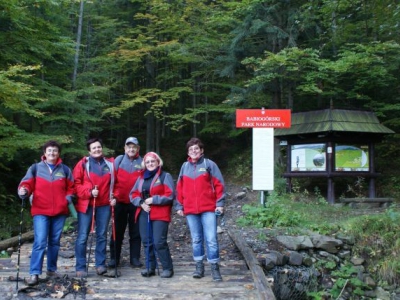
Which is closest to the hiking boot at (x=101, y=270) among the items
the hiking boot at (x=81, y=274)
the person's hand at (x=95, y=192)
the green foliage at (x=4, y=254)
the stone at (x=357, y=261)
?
the hiking boot at (x=81, y=274)

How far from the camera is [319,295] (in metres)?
6.51

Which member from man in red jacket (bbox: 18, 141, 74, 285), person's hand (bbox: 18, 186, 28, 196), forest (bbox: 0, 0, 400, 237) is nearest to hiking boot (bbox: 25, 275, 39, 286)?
man in red jacket (bbox: 18, 141, 74, 285)

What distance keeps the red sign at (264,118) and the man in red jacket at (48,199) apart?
506 cm

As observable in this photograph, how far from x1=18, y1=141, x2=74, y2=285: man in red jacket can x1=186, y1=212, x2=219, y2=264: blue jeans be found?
1.76 m

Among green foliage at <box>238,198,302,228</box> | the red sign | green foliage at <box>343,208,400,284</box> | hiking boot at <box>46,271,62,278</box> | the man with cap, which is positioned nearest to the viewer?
hiking boot at <box>46,271,62,278</box>

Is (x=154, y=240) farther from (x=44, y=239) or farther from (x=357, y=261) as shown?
(x=357, y=261)

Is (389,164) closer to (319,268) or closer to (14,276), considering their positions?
(319,268)

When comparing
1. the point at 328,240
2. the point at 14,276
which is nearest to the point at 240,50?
the point at 328,240

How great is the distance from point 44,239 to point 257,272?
2866 millimetres

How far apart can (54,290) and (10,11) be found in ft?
25.6

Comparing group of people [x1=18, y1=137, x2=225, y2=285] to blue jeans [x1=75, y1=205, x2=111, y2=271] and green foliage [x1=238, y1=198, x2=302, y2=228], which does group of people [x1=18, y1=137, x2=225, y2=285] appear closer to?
blue jeans [x1=75, y1=205, x2=111, y2=271]

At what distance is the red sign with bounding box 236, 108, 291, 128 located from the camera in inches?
358

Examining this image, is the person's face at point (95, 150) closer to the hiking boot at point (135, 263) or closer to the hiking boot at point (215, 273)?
the hiking boot at point (135, 263)

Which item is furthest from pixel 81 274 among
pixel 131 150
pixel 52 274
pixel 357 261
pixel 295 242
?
pixel 357 261
